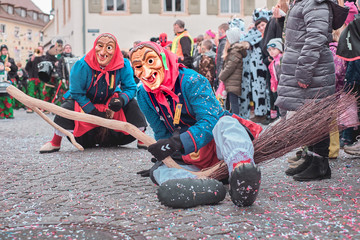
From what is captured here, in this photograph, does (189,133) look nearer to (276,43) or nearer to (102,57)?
(102,57)

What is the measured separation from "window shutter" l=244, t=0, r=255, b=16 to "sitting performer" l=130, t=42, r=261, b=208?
66.2 ft

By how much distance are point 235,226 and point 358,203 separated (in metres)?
1.00

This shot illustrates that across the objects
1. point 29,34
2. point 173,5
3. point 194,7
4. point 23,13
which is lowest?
point 194,7

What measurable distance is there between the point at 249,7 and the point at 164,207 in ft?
69.2

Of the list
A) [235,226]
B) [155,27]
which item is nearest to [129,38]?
[155,27]

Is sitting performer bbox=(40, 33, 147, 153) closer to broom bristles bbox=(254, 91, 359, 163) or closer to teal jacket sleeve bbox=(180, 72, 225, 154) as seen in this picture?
teal jacket sleeve bbox=(180, 72, 225, 154)

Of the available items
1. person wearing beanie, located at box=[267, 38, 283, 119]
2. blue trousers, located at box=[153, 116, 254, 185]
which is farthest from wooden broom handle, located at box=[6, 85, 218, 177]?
person wearing beanie, located at box=[267, 38, 283, 119]

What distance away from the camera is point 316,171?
3957mm

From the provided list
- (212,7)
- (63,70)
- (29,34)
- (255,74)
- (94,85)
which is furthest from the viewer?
(29,34)

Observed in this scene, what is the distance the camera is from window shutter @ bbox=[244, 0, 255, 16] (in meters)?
23.0

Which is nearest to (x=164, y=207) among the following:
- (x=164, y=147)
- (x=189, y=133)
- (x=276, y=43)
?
(x=164, y=147)

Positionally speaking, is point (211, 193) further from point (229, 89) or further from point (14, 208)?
point (229, 89)

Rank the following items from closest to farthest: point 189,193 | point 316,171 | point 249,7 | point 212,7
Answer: point 189,193
point 316,171
point 212,7
point 249,7

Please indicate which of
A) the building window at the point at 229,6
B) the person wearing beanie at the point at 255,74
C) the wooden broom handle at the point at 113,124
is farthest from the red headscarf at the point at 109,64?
the building window at the point at 229,6
